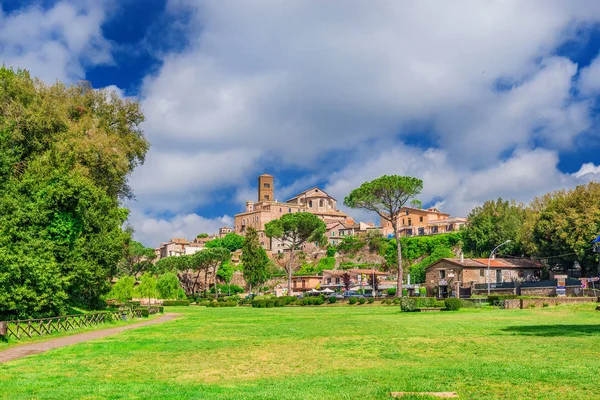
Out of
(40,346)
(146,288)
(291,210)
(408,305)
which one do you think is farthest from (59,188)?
(291,210)

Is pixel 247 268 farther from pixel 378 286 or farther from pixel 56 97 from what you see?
pixel 56 97

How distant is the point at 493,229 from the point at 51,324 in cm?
6752

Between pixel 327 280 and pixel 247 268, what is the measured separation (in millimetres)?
20411

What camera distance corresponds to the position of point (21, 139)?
3516cm

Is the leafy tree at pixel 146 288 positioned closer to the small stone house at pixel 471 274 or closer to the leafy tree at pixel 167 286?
the leafy tree at pixel 167 286

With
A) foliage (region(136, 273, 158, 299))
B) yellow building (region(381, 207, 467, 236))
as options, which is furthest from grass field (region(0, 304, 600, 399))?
yellow building (region(381, 207, 467, 236))

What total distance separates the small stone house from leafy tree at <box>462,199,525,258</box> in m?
7.00

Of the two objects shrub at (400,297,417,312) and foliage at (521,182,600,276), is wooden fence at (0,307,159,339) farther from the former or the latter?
foliage at (521,182,600,276)

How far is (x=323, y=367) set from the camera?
13.0 m

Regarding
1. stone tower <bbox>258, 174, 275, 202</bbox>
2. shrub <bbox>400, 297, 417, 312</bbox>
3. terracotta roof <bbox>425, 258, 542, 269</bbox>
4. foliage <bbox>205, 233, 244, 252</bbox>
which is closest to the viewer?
shrub <bbox>400, 297, 417, 312</bbox>

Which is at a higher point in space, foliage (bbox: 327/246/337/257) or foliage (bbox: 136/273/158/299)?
foliage (bbox: 327/246/337/257)

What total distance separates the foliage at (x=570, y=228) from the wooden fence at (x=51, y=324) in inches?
1784

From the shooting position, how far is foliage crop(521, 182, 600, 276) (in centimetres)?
5719

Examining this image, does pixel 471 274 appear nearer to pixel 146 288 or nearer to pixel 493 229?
pixel 493 229
